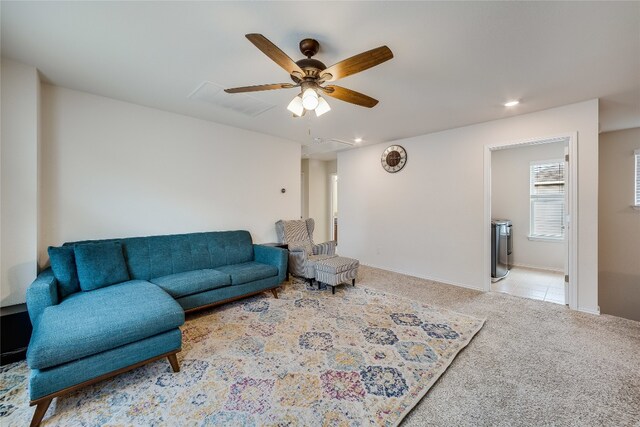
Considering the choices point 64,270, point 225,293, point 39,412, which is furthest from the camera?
point 225,293

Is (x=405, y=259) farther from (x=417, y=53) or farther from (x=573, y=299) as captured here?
(x=417, y=53)

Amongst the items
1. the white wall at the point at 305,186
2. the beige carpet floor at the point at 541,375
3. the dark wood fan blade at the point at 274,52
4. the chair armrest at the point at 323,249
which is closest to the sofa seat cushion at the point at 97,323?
the beige carpet floor at the point at 541,375

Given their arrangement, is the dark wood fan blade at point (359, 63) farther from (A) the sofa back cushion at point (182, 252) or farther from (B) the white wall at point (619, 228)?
(B) the white wall at point (619, 228)

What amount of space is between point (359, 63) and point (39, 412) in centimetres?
290

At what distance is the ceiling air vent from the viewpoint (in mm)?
2773

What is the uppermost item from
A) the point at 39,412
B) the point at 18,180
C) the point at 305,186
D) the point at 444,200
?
the point at 305,186

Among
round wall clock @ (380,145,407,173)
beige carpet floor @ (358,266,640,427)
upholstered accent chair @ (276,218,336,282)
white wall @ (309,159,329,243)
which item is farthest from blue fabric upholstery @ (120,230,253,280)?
white wall @ (309,159,329,243)

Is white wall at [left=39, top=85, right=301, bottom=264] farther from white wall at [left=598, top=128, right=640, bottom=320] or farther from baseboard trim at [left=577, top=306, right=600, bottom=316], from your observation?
white wall at [left=598, top=128, right=640, bottom=320]

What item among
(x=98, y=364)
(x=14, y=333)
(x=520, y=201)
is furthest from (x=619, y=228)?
(x=14, y=333)

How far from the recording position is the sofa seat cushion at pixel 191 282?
8.62 feet

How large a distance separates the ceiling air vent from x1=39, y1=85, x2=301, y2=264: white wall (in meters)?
0.80

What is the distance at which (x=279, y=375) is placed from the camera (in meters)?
1.94

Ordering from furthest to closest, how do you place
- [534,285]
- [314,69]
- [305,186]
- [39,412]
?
[305,186] → [534,285] → [314,69] → [39,412]

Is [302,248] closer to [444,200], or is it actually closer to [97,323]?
[444,200]
